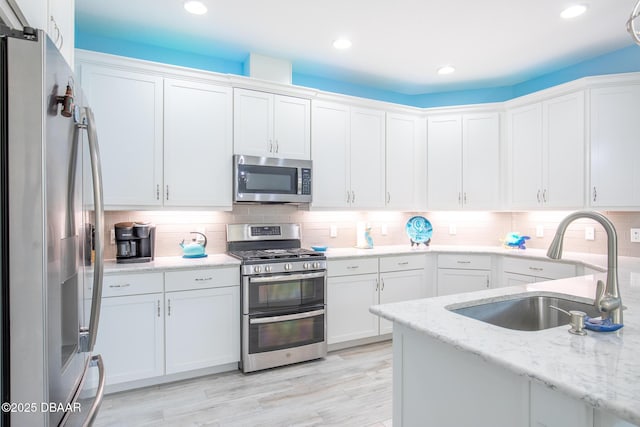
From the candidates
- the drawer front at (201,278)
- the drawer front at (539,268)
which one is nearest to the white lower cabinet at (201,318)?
the drawer front at (201,278)

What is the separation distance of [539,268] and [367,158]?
200cm

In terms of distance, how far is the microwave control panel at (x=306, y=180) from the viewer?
341 centimetres

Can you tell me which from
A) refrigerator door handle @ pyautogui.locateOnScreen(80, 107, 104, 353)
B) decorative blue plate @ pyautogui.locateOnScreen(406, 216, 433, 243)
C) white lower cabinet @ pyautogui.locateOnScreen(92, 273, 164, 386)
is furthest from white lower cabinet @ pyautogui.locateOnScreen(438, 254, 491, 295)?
refrigerator door handle @ pyautogui.locateOnScreen(80, 107, 104, 353)

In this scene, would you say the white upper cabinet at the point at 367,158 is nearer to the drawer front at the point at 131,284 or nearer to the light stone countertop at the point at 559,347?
the drawer front at the point at 131,284

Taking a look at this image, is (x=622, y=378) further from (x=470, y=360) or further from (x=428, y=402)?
(x=428, y=402)

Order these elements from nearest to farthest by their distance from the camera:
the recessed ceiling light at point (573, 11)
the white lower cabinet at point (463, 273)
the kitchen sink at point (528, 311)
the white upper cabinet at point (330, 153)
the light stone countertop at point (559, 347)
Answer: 1. the light stone countertop at point (559, 347)
2. the kitchen sink at point (528, 311)
3. the recessed ceiling light at point (573, 11)
4. the white upper cabinet at point (330, 153)
5. the white lower cabinet at point (463, 273)

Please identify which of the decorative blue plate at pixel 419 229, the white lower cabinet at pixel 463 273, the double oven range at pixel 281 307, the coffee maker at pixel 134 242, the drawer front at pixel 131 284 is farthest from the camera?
the decorative blue plate at pixel 419 229

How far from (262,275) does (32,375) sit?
2024 millimetres

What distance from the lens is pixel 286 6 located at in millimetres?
2598

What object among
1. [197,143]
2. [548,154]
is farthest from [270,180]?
[548,154]

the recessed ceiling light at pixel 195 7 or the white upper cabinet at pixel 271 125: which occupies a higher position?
the recessed ceiling light at pixel 195 7

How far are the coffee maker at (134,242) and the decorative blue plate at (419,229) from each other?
9.11ft

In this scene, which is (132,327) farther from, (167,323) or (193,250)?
A: (193,250)

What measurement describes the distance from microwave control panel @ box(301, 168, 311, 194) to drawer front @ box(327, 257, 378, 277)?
28.8 inches
